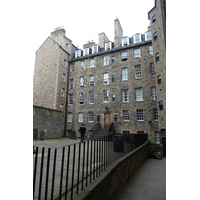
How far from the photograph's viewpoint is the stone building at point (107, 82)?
15977 millimetres

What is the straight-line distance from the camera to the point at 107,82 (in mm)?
19062

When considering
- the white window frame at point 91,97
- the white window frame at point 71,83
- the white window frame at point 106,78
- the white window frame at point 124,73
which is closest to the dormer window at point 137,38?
the white window frame at point 124,73

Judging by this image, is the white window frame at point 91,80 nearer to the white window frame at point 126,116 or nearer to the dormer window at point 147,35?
the white window frame at point 126,116

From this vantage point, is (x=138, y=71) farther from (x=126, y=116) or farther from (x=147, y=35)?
(x=126, y=116)

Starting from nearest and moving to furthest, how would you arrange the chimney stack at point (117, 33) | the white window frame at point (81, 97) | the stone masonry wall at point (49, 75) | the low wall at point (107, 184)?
the low wall at point (107, 184) < the stone masonry wall at point (49, 75) < the white window frame at point (81, 97) < the chimney stack at point (117, 33)

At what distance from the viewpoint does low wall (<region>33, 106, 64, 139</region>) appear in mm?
11932

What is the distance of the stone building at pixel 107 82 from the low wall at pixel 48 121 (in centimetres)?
515

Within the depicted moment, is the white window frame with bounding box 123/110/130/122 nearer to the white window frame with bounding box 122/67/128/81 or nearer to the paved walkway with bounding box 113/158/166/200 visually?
the white window frame with bounding box 122/67/128/81

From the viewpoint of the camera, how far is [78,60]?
2194 cm

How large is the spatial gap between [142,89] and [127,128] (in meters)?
5.22

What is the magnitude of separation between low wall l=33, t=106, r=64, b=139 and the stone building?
5152 millimetres
